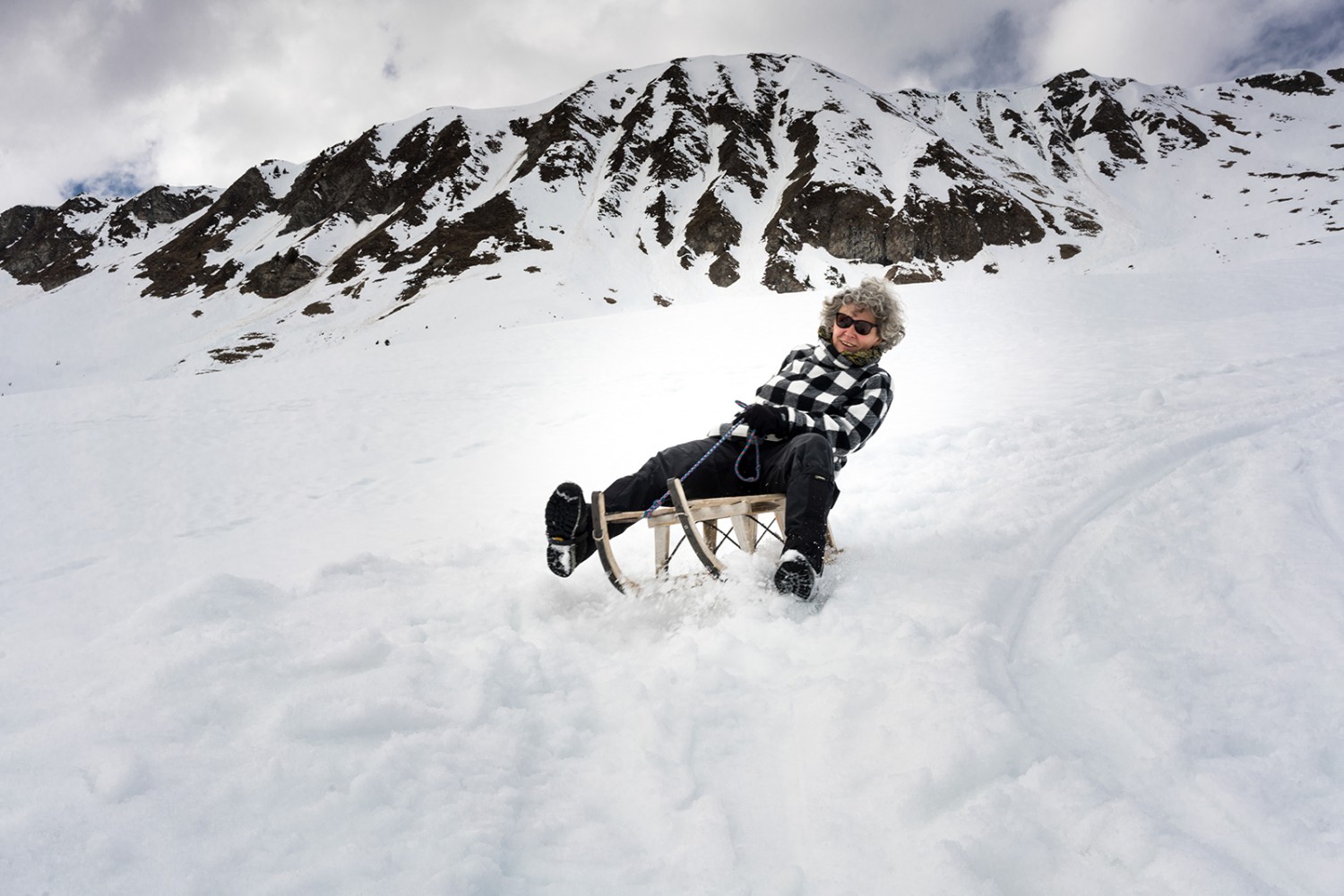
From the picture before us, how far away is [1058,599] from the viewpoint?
266 centimetres

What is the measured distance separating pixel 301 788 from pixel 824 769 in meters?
1.37

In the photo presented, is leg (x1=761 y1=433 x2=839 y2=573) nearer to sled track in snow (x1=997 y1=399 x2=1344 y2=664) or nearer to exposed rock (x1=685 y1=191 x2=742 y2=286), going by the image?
sled track in snow (x1=997 y1=399 x2=1344 y2=664)

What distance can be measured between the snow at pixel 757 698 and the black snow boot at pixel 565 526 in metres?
0.22

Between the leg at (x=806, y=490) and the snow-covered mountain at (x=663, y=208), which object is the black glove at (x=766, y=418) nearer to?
the leg at (x=806, y=490)

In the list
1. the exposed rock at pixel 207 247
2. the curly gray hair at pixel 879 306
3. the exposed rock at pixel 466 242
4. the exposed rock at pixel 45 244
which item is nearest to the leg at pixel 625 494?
the curly gray hair at pixel 879 306

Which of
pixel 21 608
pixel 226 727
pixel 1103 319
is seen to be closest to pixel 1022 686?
pixel 226 727

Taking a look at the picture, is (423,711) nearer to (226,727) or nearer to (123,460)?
(226,727)

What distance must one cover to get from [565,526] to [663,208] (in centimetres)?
7035

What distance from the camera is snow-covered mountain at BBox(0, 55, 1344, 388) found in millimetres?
54406

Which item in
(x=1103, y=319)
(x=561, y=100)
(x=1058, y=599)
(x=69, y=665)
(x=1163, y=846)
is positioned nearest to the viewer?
(x=1163, y=846)

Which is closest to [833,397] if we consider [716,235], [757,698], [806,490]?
[806,490]

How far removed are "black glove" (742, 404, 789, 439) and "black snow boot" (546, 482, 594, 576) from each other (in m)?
1.01

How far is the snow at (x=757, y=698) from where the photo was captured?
139 centimetres

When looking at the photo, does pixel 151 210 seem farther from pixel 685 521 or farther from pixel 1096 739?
pixel 1096 739
